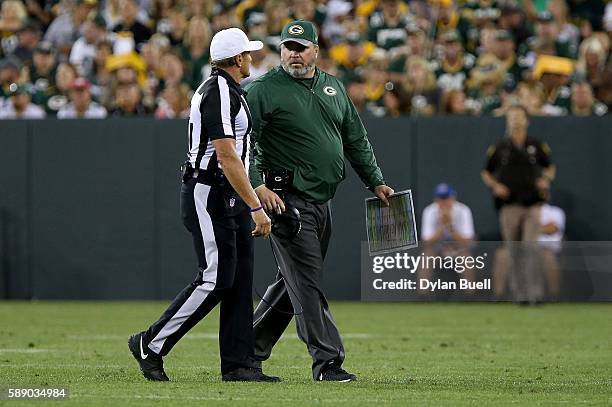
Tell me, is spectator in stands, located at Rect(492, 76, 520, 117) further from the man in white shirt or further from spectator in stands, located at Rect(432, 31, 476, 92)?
the man in white shirt

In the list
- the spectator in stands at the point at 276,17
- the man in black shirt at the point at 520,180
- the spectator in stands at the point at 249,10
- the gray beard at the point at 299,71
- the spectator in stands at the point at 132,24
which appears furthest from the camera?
the spectator in stands at the point at 132,24

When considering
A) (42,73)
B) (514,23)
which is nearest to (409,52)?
(514,23)

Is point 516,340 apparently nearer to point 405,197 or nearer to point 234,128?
point 405,197

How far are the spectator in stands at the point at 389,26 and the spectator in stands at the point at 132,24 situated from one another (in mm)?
3375

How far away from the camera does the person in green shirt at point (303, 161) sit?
887 cm

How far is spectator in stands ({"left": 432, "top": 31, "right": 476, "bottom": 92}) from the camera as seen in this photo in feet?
61.8

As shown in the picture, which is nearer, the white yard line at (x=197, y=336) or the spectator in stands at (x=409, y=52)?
the white yard line at (x=197, y=336)

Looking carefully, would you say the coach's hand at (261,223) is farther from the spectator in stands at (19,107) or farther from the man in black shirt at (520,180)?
the spectator in stands at (19,107)

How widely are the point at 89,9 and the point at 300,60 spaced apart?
12920 mm

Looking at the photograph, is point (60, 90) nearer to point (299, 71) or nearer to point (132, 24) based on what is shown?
point (132, 24)

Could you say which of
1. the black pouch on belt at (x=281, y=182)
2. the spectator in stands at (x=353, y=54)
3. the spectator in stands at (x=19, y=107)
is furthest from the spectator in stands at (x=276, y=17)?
the black pouch on belt at (x=281, y=182)

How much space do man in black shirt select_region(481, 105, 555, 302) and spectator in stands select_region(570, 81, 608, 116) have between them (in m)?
0.85

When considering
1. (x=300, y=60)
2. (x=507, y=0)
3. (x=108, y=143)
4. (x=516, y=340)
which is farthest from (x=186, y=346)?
(x=507, y=0)

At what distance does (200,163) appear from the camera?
8.52 m
